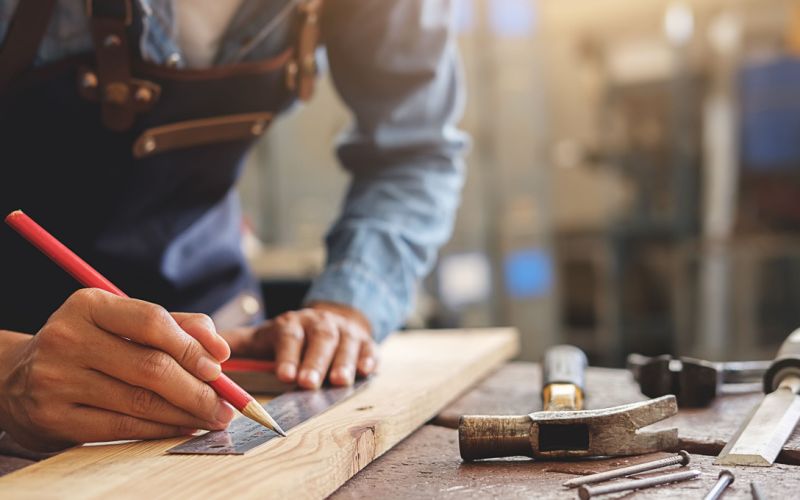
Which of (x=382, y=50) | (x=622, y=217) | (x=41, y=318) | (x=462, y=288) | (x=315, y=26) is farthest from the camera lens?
(x=622, y=217)

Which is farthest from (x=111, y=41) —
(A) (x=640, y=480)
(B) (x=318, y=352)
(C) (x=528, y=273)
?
(C) (x=528, y=273)

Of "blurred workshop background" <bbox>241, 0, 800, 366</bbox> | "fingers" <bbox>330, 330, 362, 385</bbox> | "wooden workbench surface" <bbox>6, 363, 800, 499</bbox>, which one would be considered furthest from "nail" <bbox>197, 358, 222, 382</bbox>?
"blurred workshop background" <bbox>241, 0, 800, 366</bbox>

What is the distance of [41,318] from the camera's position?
1.36m

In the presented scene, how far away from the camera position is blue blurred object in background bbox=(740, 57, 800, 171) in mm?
5754

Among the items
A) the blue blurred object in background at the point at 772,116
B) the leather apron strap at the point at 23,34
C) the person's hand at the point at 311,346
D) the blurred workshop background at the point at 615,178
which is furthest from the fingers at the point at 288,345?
the blue blurred object in background at the point at 772,116

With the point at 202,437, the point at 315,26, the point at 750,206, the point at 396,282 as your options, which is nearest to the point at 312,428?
the point at 202,437

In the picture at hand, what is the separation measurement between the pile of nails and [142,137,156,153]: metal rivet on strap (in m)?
0.86

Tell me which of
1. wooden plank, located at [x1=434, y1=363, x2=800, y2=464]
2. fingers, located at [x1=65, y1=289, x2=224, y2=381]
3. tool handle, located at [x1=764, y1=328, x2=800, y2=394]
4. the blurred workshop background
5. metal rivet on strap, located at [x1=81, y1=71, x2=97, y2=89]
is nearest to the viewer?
fingers, located at [x1=65, y1=289, x2=224, y2=381]

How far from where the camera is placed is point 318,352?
3.91 feet

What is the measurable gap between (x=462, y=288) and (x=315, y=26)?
4099 millimetres

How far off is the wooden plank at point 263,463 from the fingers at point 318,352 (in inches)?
2.7

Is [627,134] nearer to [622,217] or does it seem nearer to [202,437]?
[622,217]

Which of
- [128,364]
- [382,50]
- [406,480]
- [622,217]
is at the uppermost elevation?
[382,50]

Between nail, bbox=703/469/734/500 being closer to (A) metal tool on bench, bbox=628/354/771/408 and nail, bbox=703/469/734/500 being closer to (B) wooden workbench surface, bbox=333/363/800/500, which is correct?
(B) wooden workbench surface, bbox=333/363/800/500
